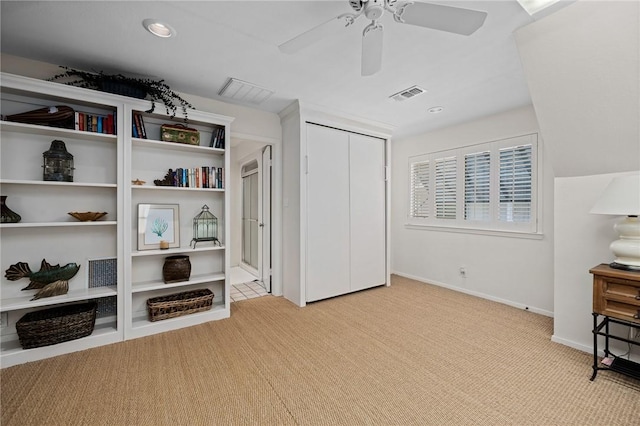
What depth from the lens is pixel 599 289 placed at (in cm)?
196

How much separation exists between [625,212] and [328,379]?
2.27 meters

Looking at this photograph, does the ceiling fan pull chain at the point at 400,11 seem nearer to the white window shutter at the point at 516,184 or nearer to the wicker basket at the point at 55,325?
the white window shutter at the point at 516,184

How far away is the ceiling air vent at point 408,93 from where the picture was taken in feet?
9.43

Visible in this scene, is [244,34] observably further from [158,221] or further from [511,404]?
[511,404]

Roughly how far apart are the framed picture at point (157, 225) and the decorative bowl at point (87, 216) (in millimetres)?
346

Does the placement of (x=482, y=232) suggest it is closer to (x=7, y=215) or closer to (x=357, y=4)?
(x=357, y=4)

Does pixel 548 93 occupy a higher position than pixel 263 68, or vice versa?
pixel 263 68

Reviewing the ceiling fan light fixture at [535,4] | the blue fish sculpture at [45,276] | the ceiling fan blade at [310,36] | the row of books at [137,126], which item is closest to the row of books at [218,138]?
the row of books at [137,126]

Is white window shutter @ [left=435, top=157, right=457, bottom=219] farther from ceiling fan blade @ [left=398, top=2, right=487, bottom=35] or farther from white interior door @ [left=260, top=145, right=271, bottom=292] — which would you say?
ceiling fan blade @ [left=398, top=2, right=487, bottom=35]

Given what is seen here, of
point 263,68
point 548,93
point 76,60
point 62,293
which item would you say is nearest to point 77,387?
point 62,293

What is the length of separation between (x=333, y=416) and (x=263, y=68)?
8.86ft

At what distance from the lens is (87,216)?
2443mm

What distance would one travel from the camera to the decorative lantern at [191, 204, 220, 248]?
123 inches

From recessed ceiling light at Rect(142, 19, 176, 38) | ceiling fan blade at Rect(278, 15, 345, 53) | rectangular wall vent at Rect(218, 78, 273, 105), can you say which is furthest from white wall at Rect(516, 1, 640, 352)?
recessed ceiling light at Rect(142, 19, 176, 38)
